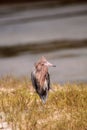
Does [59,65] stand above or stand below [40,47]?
above

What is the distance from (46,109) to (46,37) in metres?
10.4

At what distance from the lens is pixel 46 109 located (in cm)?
701

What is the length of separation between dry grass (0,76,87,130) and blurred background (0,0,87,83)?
199cm

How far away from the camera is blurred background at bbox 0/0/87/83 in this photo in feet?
40.3

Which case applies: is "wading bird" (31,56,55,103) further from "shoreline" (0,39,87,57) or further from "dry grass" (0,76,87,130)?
"shoreline" (0,39,87,57)

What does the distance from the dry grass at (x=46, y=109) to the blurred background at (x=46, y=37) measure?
1990 millimetres

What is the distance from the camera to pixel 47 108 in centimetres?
707

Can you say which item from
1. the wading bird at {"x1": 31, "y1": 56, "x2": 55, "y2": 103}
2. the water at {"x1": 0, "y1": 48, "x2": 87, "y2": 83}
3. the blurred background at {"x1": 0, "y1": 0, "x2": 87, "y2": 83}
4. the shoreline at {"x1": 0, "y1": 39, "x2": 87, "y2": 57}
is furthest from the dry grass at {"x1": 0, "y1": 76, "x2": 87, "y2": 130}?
the shoreline at {"x1": 0, "y1": 39, "x2": 87, "y2": 57}

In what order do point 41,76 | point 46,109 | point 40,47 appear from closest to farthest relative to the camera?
point 41,76
point 46,109
point 40,47

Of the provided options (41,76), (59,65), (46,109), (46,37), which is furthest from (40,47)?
(41,76)

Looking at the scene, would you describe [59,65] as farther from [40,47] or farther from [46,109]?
[46,109]

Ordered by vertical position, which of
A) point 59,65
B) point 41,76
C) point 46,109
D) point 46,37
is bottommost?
point 46,37

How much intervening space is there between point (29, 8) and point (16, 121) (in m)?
18.4

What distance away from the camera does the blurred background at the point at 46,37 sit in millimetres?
12273
